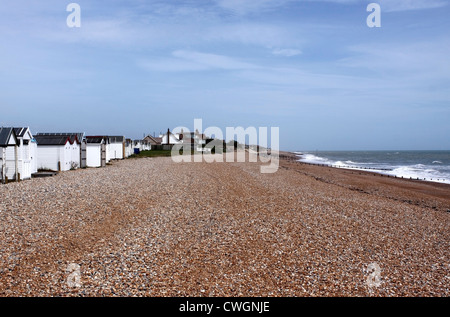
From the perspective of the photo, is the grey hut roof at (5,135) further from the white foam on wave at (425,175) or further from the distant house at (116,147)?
the white foam on wave at (425,175)

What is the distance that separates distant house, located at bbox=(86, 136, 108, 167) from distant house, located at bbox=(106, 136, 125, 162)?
962cm

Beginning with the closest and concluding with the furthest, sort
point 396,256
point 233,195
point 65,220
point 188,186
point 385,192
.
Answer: point 396,256, point 65,220, point 233,195, point 188,186, point 385,192

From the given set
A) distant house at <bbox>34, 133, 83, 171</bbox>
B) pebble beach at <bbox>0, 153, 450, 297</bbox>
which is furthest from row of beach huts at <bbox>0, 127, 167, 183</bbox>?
pebble beach at <bbox>0, 153, 450, 297</bbox>

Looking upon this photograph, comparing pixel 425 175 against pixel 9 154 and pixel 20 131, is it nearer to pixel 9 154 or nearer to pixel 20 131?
pixel 20 131

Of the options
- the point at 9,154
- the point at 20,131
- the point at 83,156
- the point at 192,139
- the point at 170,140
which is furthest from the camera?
the point at 192,139

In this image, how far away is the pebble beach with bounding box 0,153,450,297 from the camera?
758 cm

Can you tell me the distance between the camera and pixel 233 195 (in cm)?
1895

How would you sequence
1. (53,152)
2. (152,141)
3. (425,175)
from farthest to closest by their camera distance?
(152,141) → (425,175) → (53,152)

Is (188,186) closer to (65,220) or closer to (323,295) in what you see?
(65,220)

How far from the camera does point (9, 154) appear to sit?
21172 mm

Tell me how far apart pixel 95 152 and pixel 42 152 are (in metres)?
7.56

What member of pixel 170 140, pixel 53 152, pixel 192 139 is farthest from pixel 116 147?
pixel 192 139
